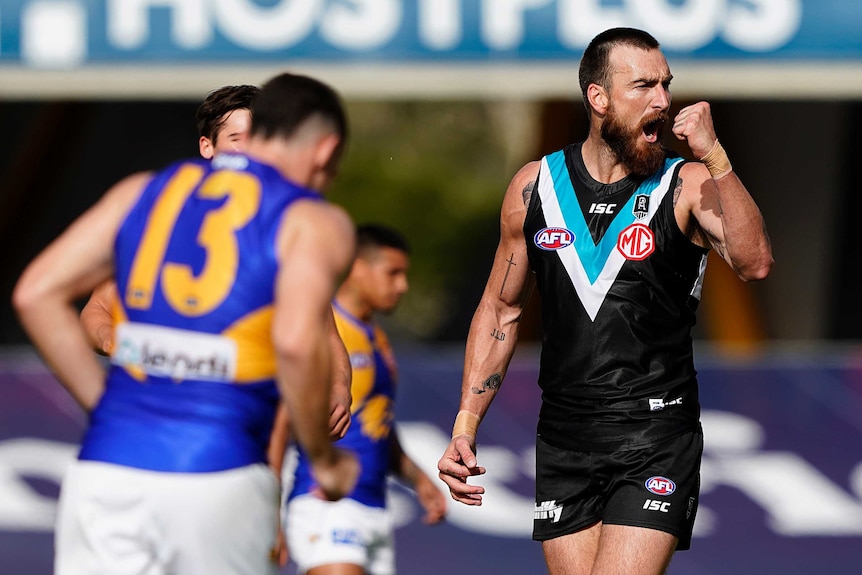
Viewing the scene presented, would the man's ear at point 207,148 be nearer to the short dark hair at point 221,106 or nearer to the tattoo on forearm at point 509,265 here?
the short dark hair at point 221,106

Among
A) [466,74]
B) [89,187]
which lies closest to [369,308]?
[466,74]

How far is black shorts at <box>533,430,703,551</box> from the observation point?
5418 mm

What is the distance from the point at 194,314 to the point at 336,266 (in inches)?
17.1

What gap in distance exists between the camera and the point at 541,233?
5.71 m

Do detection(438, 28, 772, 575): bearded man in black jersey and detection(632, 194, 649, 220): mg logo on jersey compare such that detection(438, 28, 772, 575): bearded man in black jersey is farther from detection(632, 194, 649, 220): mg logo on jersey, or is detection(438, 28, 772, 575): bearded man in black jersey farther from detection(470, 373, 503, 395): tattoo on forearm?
detection(470, 373, 503, 395): tattoo on forearm

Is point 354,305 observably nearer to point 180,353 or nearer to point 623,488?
point 623,488

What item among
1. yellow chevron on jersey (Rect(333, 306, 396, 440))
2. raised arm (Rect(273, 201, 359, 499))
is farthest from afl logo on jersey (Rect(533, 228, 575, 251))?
yellow chevron on jersey (Rect(333, 306, 396, 440))

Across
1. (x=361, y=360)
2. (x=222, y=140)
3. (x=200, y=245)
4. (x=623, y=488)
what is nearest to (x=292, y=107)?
(x=200, y=245)

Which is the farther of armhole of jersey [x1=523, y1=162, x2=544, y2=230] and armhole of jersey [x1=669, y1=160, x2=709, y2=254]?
armhole of jersey [x1=523, y1=162, x2=544, y2=230]

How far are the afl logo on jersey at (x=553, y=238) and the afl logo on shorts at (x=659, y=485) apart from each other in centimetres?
97

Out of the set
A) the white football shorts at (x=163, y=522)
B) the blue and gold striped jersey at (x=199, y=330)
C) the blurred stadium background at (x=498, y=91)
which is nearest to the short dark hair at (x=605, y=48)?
the blue and gold striped jersey at (x=199, y=330)

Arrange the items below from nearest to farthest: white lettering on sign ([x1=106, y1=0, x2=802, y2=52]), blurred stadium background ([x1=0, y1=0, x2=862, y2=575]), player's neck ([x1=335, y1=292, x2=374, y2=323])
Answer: player's neck ([x1=335, y1=292, x2=374, y2=323]) → blurred stadium background ([x1=0, y1=0, x2=862, y2=575]) → white lettering on sign ([x1=106, y1=0, x2=802, y2=52])

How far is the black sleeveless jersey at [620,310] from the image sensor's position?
553 cm

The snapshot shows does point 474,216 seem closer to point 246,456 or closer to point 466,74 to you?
point 466,74
